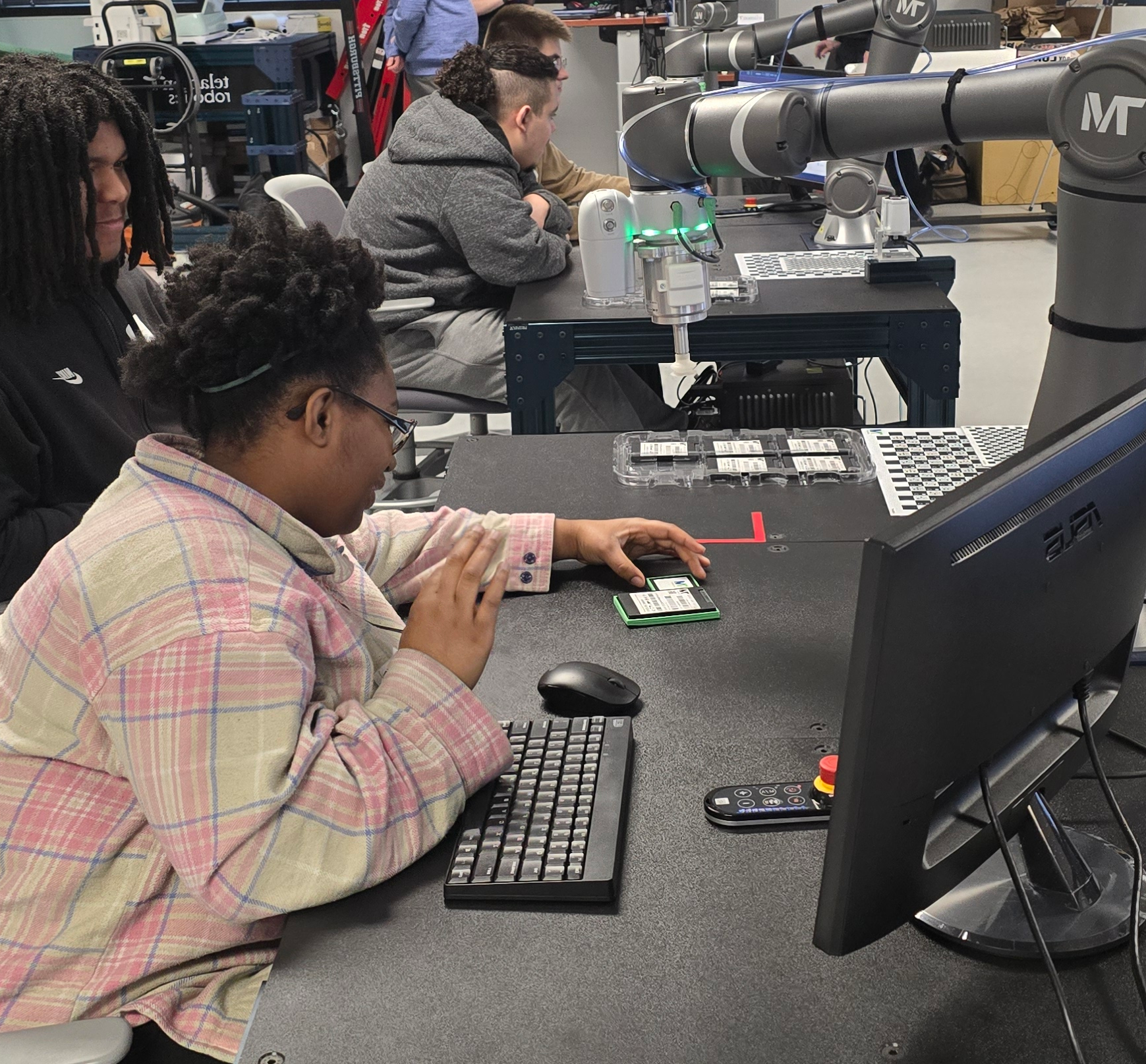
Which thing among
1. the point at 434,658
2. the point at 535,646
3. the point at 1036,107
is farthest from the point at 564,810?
the point at 1036,107

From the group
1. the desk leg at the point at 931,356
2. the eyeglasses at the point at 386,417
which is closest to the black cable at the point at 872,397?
the desk leg at the point at 931,356

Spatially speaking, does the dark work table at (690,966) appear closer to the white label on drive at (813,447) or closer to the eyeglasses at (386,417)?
the eyeglasses at (386,417)

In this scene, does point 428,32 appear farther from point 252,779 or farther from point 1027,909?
point 1027,909

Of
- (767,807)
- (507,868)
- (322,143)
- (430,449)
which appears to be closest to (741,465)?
(767,807)

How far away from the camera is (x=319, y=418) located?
1.04 metres

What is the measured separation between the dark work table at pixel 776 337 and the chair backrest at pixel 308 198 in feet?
2.38

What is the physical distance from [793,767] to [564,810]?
8.1 inches

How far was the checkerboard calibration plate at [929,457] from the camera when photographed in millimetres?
1619

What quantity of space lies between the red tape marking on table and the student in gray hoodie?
3.92ft

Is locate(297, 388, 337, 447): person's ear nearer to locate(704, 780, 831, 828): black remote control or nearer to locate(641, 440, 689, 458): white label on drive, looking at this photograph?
locate(704, 780, 831, 828): black remote control

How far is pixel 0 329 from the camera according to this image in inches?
67.6

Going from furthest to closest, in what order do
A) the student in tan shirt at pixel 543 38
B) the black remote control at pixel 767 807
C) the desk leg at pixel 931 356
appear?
1. the student in tan shirt at pixel 543 38
2. the desk leg at pixel 931 356
3. the black remote control at pixel 767 807

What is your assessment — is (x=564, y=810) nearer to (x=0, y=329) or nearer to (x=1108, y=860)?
(x=1108, y=860)

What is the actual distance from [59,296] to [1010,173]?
5.59m
